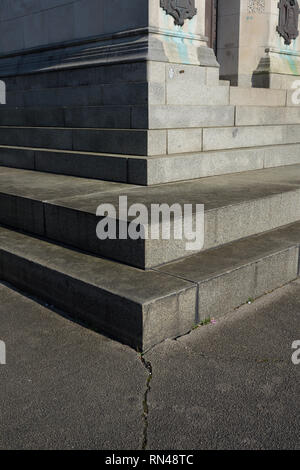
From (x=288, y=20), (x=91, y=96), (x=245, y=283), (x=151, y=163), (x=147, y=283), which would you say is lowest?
(x=245, y=283)

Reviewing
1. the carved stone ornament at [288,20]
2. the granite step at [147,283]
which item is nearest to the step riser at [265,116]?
the carved stone ornament at [288,20]

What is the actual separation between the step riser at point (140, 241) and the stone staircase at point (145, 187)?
0.05 ft

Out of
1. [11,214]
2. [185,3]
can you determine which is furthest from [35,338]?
[185,3]

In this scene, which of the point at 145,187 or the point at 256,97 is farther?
the point at 256,97

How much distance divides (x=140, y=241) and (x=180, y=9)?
5737 millimetres

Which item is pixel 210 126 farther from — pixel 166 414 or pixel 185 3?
pixel 166 414

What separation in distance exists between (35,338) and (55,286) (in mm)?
673

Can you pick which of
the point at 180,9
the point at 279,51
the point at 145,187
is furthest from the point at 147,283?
the point at 279,51

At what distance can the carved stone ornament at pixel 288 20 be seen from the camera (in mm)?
11453

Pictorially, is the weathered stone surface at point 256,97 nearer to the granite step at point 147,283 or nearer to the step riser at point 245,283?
the granite step at point 147,283

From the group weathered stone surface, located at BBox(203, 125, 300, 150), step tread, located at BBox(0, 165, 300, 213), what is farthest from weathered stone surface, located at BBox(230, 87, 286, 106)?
step tread, located at BBox(0, 165, 300, 213)

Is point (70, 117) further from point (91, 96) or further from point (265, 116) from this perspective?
point (265, 116)

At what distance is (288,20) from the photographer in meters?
11.6
